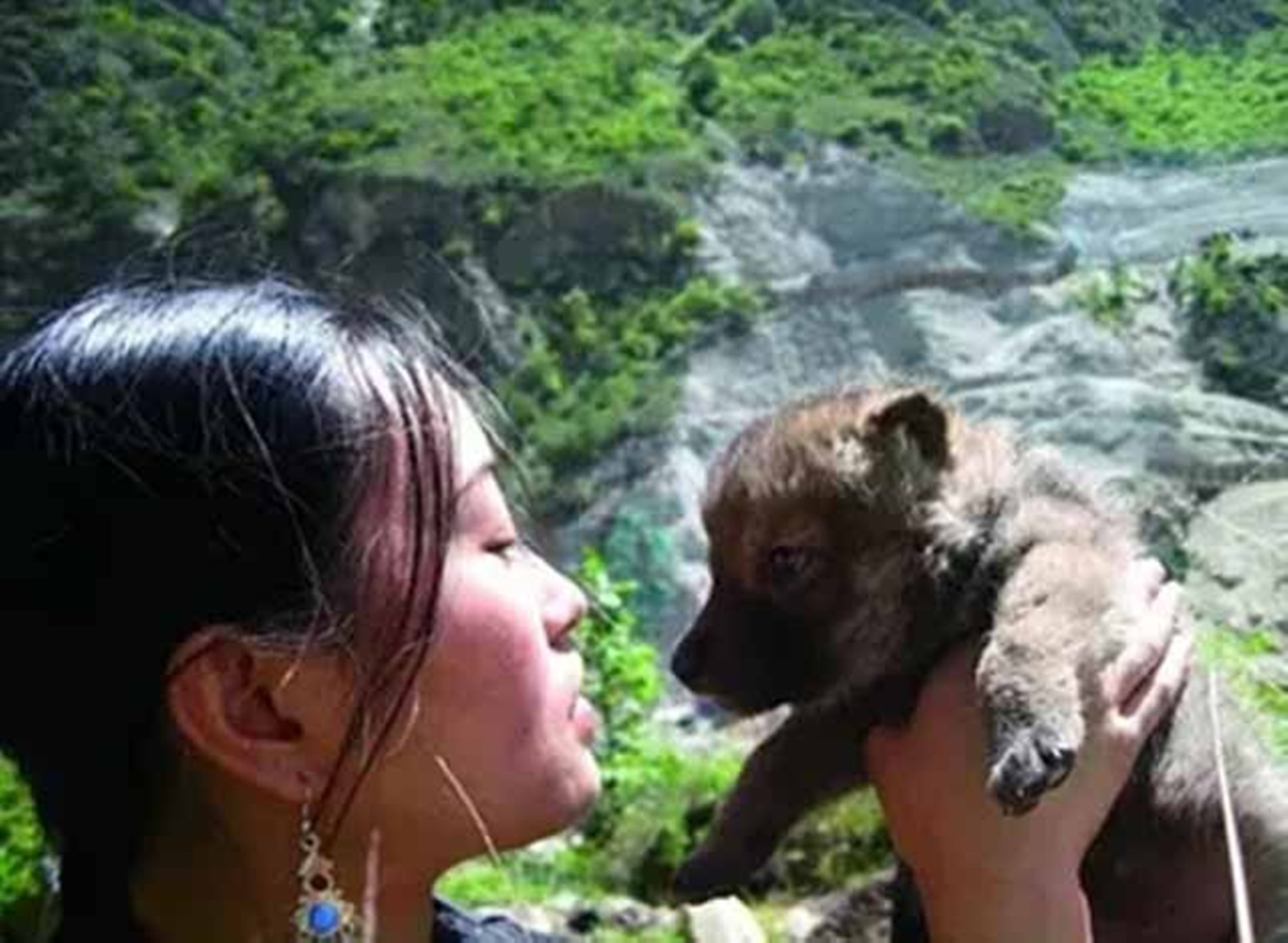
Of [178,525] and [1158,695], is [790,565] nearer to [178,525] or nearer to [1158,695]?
[1158,695]

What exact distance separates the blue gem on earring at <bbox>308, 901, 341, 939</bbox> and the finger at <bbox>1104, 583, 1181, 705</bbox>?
101 centimetres

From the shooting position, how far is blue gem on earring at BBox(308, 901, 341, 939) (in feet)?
4.91

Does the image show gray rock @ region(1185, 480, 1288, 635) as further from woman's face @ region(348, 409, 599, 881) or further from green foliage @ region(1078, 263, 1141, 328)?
woman's face @ region(348, 409, 599, 881)

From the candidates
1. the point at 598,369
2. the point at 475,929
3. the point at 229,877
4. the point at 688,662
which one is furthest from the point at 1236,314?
the point at 229,877

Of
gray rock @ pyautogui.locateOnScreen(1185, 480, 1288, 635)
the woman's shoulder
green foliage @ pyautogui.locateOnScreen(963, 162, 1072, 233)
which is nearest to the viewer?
the woman's shoulder

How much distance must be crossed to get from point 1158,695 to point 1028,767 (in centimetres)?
28

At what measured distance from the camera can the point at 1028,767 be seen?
6.56 feet

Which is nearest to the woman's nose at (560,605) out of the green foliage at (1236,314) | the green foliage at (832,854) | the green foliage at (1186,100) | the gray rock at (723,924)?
the gray rock at (723,924)

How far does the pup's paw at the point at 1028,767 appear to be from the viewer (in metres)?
1.98

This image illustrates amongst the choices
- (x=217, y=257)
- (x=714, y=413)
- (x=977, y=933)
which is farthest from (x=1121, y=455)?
(x=217, y=257)

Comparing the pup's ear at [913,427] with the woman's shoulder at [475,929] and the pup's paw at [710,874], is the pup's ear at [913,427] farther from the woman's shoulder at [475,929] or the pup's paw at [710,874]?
the woman's shoulder at [475,929]

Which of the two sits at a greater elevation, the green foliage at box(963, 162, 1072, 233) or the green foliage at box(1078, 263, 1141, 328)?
the green foliage at box(963, 162, 1072, 233)

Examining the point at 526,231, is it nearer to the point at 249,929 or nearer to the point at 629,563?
the point at 629,563

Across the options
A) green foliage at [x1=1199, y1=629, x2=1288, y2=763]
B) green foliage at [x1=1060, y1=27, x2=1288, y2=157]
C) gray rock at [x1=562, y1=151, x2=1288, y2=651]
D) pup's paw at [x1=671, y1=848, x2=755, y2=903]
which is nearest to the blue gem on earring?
pup's paw at [x1=671, y1=848, x2=755, y2=903]
